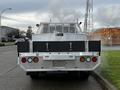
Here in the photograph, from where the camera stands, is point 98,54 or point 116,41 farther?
point 116,41

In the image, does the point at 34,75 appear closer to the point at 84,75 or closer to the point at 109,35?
the point at 84,75

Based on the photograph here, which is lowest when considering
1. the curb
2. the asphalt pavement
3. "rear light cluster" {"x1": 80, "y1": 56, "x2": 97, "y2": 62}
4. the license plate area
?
the asphalt pavement

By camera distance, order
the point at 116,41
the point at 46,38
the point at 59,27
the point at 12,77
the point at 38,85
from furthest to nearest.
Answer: the point at 116,41
the point at 59,27
the point at 12,77
the point at 46,38
the point at 38,85

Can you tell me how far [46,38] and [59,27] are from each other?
2354 millimetres

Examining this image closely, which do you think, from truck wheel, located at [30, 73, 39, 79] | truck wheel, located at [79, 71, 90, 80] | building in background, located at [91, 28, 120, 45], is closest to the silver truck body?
truck wheel, located at [79, 71, 90, 80]

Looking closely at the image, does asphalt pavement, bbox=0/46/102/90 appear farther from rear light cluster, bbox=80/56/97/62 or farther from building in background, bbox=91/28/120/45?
building in background, bbox=91/28/120/45

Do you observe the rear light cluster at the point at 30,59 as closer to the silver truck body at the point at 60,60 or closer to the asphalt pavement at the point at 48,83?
the silver truck body at the point at 60,60

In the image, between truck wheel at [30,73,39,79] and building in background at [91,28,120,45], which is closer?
truck wheel at [30,73,39,79]

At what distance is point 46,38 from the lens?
13.5 metres

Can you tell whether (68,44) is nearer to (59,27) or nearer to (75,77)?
(75,77)

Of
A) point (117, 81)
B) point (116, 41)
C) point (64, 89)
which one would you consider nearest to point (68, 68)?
point (64, 89)

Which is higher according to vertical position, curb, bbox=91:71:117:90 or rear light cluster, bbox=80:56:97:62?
rear light cluster, bbox=80:56:97:62

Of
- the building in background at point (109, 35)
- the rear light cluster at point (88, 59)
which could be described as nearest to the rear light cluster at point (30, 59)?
the rear light cluster at point (88, 59)

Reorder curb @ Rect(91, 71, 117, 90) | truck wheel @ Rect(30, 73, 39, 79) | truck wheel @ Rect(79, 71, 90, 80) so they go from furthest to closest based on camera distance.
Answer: truck wheel @ Rect(30, 73, 39, 79), truck wheel @ Rect(79, 71, 90, 80), curb @ Rect(91, 71, 117, 90)
